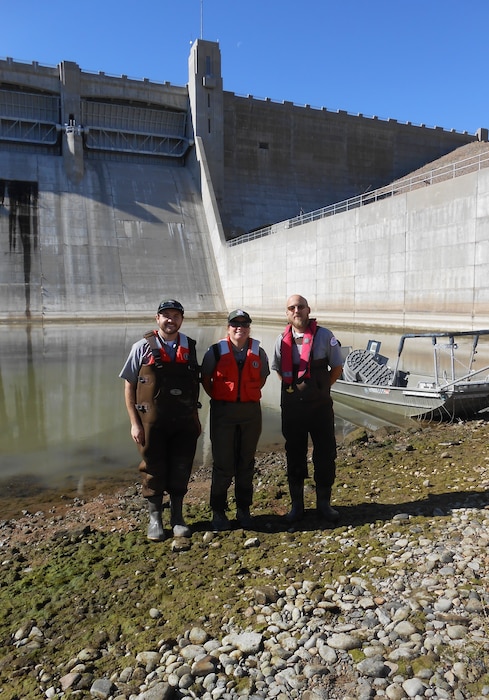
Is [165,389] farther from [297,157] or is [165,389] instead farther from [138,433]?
[297,157]

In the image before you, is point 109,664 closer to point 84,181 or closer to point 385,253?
point 385,253

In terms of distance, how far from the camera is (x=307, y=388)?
3.93 metres

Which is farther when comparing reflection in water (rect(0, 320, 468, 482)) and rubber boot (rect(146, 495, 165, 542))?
reflection in water (rect(0, 320, 468, 482))

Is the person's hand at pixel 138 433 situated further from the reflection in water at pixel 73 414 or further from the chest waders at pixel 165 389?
the reflection in water at pixel 73 414

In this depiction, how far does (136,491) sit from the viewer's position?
575 cm

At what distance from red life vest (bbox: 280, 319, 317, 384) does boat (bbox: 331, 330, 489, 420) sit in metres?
4.54

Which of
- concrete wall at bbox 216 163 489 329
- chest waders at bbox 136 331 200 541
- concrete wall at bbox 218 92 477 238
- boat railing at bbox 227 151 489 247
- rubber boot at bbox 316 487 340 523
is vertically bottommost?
rubber boot at bbox 316 487 340 523

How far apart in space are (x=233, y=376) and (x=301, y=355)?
0.55 meters

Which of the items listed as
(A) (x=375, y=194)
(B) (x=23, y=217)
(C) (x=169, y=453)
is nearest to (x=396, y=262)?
(A) (x=375, y=194)

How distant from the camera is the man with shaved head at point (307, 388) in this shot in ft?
12.9

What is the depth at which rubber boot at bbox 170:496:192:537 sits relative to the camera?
4.00m

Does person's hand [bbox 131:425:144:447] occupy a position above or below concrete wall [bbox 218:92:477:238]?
below

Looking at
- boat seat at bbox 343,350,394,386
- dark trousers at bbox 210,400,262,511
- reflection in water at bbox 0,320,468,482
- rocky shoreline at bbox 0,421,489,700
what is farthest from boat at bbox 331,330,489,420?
dark trousers at bbox 210,400,262,511

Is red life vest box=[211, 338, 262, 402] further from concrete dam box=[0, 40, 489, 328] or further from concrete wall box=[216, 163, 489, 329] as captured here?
concrete dam box=[0, 40, 489, 328]
